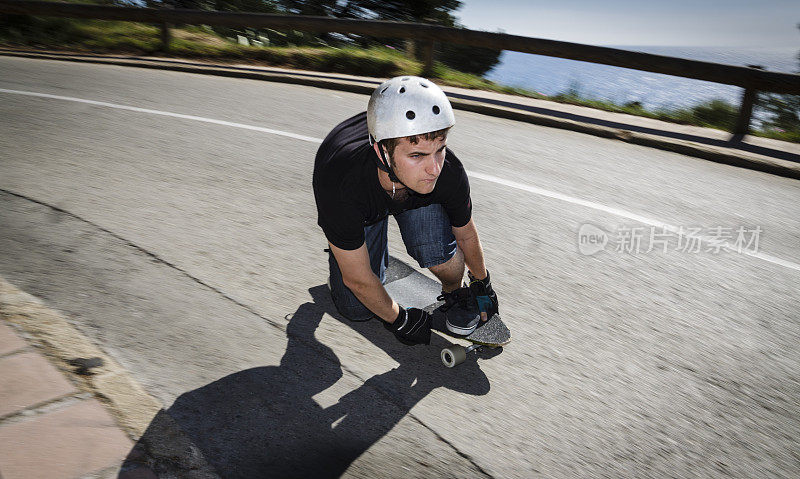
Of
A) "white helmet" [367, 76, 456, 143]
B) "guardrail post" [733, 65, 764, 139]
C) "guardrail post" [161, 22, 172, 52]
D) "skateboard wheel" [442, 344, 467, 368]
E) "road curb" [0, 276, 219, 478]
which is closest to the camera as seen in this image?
"road curb" [0, 276, 219, 478]

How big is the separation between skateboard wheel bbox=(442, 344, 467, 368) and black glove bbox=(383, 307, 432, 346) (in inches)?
6.6

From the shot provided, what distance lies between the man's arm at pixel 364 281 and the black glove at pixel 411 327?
40mm

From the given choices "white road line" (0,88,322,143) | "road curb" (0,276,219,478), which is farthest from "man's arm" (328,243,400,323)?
"white road line" (0,88,322,143)

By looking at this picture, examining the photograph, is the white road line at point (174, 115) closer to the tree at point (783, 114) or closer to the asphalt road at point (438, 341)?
the asphalt road at point (438, 341)

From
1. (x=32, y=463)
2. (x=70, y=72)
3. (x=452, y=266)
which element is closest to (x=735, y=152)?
(x=452, y=266)

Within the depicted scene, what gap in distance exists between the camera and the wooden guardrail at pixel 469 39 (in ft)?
25.5

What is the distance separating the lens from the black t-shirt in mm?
2850

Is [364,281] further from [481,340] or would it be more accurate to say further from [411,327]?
[481,340]

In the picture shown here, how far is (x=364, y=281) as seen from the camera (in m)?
2.94

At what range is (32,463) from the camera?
88.2 inches

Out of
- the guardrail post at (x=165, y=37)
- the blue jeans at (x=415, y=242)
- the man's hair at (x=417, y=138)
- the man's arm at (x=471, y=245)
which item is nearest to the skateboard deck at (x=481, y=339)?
the man's arm at (x=471, y=245)

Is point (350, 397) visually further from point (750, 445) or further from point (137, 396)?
point (750, 445)

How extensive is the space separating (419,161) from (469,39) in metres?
7.62

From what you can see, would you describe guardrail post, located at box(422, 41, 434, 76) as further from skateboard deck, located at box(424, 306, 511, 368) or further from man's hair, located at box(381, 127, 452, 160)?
man's hair, located at box(381, 127, 452, 160)
